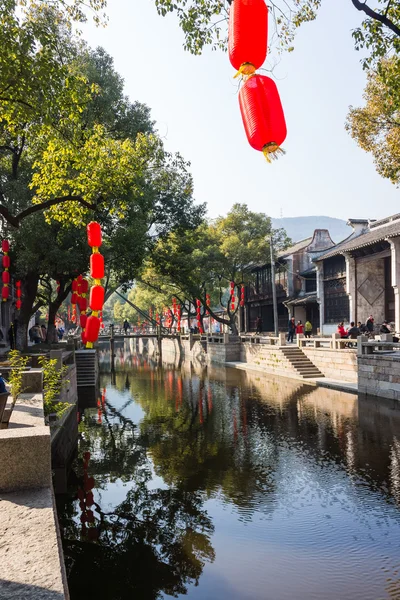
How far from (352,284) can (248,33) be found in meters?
23.9

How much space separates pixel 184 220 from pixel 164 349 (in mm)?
25487

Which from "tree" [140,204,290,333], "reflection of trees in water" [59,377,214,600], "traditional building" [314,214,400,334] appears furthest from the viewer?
"tree" [140,204,290,333]

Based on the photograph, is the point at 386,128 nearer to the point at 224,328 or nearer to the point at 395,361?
the point at 395,361

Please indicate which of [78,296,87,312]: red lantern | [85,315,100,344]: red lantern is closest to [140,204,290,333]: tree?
[78,296,87,312]: red lantern

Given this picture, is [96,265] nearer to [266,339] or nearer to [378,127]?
[378,127]

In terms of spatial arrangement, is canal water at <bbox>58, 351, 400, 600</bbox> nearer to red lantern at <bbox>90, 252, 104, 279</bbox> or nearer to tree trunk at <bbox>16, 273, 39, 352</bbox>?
red lantern at <bbox>90, 252, 104, 279</bbox>

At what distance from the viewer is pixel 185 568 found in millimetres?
6059

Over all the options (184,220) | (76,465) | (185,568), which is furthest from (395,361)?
(184,220)

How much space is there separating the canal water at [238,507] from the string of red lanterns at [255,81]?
4986 mm

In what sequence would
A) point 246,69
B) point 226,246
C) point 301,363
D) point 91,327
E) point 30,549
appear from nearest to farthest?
point 30,549
point 246,69
point 91,327
point 301,363
point 226,246

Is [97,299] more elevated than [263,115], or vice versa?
[263,115]

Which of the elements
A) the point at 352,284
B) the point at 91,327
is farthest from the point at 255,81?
the point at 352,284

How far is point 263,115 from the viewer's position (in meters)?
4.85

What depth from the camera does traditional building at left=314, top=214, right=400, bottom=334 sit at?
23.8 meters
